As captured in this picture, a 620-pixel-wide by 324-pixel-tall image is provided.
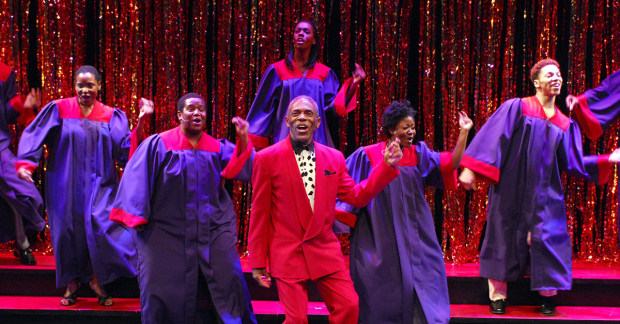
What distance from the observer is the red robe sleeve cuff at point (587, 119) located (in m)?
4.43

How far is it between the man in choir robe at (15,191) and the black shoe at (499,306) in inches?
136

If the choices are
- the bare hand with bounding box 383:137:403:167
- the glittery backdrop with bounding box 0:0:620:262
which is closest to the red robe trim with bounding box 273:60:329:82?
the glittery backdrop with bounding box 0:0:620:262

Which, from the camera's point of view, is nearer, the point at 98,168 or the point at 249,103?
the point at 98,168

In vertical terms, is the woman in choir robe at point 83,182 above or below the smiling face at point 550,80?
below

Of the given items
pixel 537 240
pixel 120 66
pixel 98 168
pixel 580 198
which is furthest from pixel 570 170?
pixel 120 66

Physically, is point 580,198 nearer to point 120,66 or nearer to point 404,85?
point 404,85

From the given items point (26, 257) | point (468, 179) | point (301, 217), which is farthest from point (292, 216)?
point (26, 257)

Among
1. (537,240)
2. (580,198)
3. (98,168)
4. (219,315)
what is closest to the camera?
(219,315)

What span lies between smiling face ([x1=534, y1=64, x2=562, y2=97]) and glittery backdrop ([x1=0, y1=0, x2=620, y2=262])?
107 centimetres

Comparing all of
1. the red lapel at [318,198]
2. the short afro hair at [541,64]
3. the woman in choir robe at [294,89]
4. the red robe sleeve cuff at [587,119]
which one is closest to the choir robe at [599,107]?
the red robe sleeve cuff at [587,119]

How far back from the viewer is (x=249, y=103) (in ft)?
17.5

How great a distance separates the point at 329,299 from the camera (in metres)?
3.31

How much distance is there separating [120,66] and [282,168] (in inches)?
109

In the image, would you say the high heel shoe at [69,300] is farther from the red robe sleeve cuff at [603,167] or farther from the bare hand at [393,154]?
the red robe sleeve cuff at [603,167]
